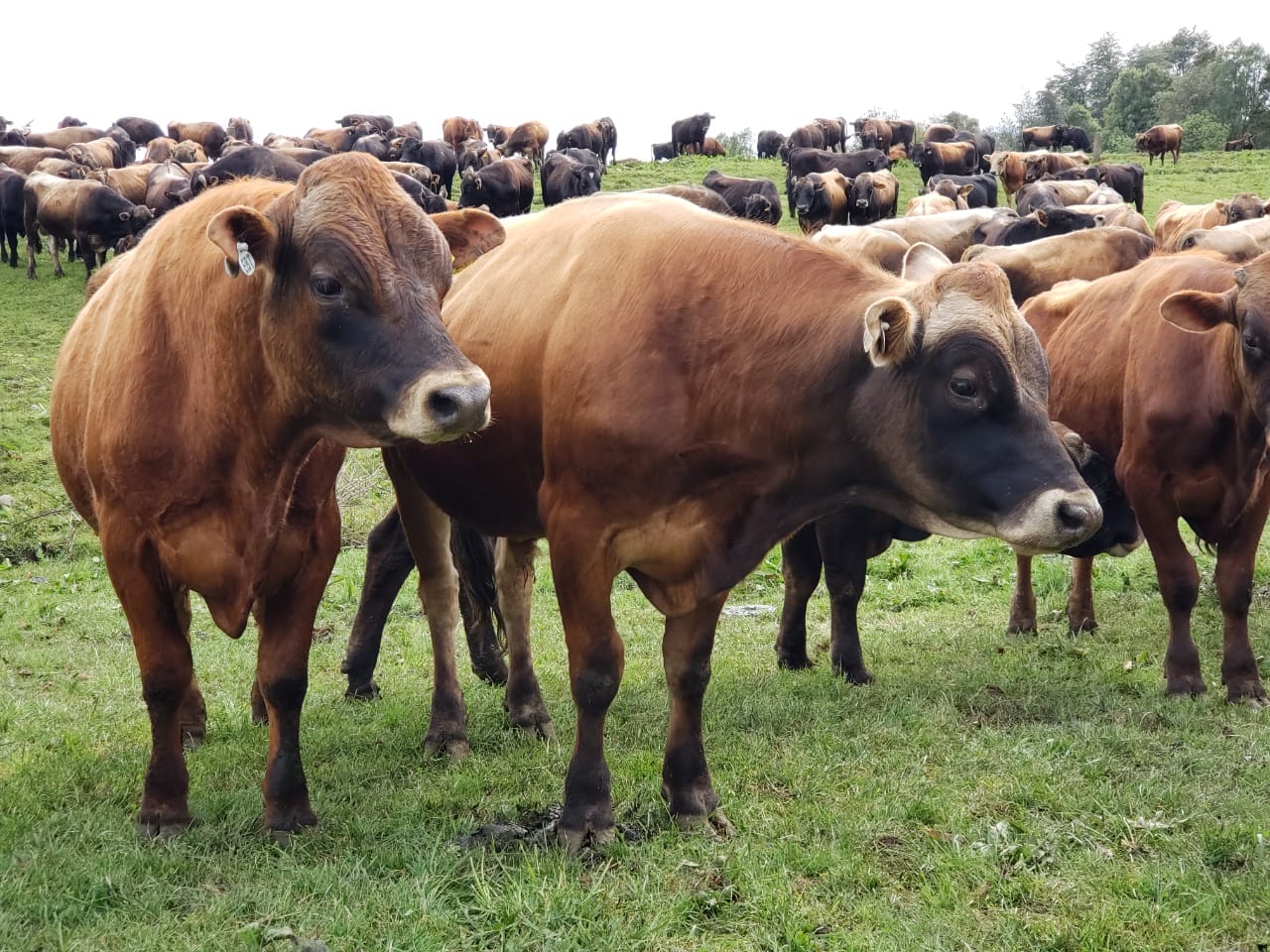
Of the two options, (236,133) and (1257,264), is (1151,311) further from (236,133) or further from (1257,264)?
(236,133)

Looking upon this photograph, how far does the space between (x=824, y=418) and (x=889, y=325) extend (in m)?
Answer: 0.45

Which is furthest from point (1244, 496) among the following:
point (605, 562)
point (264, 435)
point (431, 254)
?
point (264, 435)

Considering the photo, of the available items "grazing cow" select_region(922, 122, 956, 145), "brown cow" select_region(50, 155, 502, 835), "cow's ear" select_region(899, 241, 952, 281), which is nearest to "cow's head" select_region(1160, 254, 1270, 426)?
"cow's ear" select_region(899, 241, 952, 281)

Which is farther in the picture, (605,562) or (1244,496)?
(1244,496)

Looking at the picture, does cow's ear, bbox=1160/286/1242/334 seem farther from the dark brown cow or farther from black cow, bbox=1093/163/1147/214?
black cow, bbox=1093/163/1147/214

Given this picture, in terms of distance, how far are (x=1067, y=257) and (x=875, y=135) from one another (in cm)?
4348

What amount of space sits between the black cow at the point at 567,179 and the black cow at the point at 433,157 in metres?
4.46

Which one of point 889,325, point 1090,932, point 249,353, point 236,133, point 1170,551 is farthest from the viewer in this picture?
point 236,133

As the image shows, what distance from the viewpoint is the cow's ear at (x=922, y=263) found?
5.65 m

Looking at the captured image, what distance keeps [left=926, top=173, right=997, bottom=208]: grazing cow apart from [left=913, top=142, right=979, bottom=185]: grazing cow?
5.58 meters

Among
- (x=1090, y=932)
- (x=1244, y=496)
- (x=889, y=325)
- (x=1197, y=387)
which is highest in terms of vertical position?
(x=889, y=325)

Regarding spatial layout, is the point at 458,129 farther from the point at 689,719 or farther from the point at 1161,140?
the point at 689,719

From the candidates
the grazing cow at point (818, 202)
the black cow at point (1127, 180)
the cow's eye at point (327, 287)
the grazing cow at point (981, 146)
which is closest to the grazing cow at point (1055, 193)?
the black cow at point (1127, 180)

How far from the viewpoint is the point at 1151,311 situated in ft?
23.9
